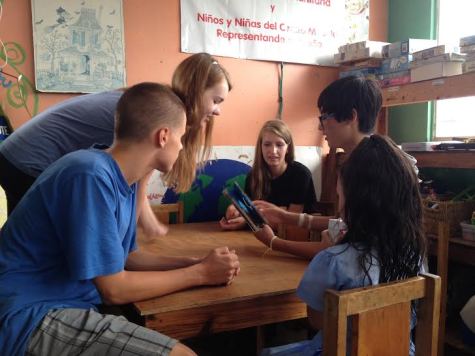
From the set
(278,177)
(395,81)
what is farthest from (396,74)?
(278,177)

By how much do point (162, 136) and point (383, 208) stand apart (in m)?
0.60

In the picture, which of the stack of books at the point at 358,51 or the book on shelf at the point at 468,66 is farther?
the stack of books at the point at 358,51

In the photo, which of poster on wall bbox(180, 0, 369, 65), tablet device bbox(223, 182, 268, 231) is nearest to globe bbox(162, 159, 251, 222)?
poster on wall bbox(180, 0, 369, 65)

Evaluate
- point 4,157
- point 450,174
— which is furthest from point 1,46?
point 450,174

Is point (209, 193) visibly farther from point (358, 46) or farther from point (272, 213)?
point (358, 46)

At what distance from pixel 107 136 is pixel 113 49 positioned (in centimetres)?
147

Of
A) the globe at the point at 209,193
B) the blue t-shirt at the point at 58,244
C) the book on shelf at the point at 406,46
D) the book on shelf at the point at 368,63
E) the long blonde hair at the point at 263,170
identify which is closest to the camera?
the blue t-shirt at the point at 58,244

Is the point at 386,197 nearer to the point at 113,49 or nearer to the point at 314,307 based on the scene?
the point at 314,307

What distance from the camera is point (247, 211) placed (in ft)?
5.82

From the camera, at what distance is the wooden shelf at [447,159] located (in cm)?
234

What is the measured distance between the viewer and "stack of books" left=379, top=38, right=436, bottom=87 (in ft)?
9.55

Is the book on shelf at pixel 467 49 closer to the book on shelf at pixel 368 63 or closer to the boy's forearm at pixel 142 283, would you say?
the book on shelf at pixel 368 63

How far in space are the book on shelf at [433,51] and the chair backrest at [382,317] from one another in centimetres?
207

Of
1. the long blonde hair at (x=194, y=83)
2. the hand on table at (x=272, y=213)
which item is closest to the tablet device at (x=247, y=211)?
the hand on table at (x=272, y=213)
